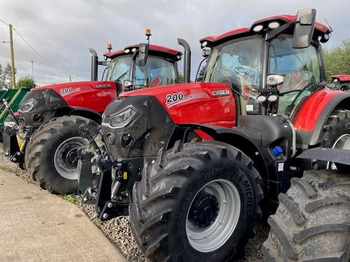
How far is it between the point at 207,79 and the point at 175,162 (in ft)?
5.96

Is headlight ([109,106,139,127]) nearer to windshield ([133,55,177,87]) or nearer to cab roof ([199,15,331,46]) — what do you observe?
cab roof ([199,15,331,46])

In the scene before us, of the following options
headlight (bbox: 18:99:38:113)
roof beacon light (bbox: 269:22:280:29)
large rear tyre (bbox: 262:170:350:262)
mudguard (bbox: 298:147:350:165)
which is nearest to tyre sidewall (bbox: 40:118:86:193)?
headlight (bbox: 18:99:38:113)

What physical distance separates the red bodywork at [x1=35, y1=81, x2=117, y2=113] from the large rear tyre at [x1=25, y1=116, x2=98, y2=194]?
Answer: 2.25 feet

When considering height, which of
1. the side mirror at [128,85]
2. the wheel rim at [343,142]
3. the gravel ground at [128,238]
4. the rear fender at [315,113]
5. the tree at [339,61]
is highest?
the tree at [339,61]

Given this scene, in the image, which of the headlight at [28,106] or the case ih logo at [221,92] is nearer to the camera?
the case ih logo at [221,92]

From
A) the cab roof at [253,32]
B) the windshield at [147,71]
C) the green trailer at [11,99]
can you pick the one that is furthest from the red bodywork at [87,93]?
the green trailer at [11,99]

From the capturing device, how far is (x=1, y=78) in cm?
5088

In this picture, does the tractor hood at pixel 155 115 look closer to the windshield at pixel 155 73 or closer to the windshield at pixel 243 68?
the windshield at pixel 243 68

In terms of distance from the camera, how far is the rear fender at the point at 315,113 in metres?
3.54

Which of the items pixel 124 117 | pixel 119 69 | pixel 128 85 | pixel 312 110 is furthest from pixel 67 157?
pixel 312 110

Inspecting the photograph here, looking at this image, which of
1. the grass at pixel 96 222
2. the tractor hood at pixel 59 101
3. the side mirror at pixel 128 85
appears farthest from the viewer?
the side mirror at pixel 128 85

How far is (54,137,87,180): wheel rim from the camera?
5.27m

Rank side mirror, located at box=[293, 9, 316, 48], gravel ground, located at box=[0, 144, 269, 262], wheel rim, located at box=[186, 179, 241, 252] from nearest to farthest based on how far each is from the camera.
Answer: wheel rim, located at box=[186, 179, 241, 252] → side mirror, located at box=[293, 9, 316, 48] → gravel ground, located at box=[0, 144, 269, 262]

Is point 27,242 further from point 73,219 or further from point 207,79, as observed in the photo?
point 207,79
